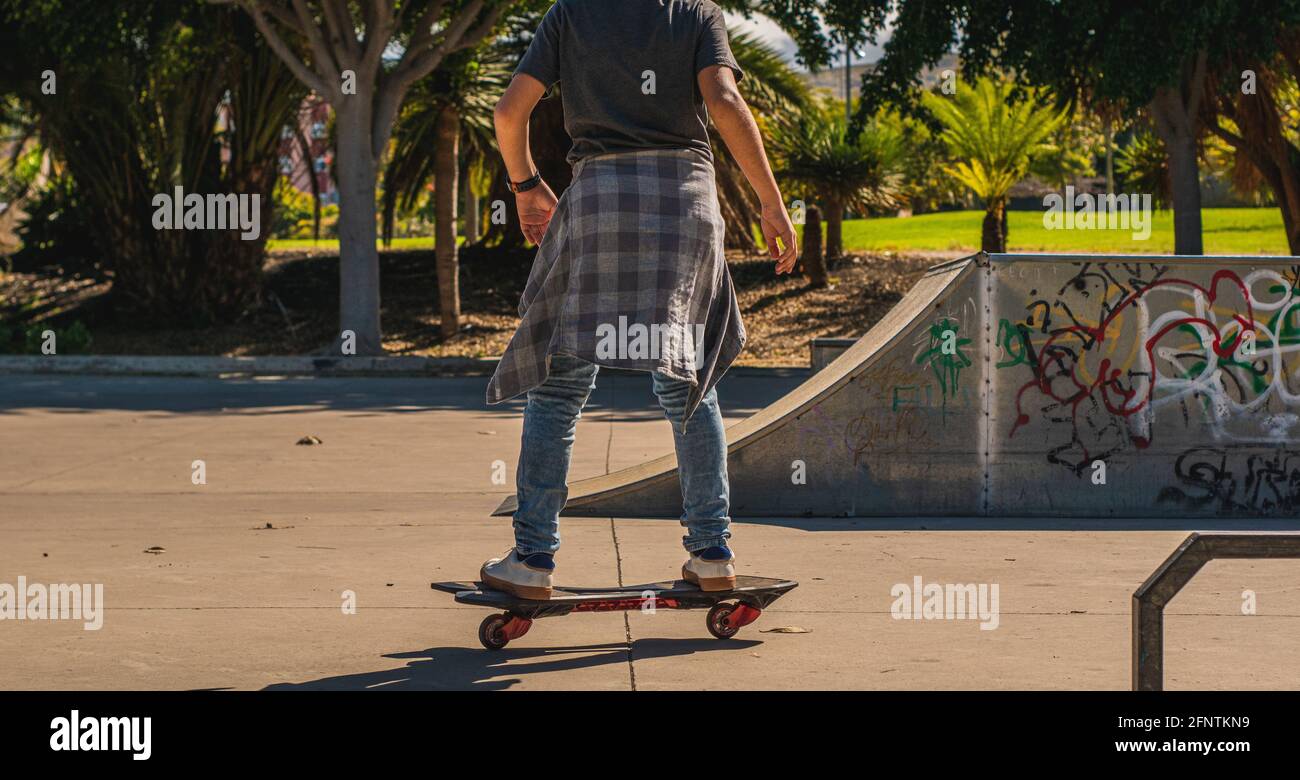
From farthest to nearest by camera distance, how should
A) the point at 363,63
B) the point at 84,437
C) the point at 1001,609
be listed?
the point at 363,63
the point at 84,437
the point at 1001,609

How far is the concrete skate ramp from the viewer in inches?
277

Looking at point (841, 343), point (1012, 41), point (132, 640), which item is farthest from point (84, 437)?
point (1012, 41)

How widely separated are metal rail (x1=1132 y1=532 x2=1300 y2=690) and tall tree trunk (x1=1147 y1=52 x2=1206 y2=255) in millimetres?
17247

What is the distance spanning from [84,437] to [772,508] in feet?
19.7

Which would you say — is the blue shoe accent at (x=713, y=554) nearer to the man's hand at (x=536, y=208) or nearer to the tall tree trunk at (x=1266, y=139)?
the man's hand at (x=536, y=208)

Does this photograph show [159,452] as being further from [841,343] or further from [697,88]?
[697,88]

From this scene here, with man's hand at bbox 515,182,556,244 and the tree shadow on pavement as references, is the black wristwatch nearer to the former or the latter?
man's hand at bbox 515,182,556,244

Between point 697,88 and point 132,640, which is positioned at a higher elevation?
point 697,88

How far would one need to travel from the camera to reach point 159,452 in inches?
389

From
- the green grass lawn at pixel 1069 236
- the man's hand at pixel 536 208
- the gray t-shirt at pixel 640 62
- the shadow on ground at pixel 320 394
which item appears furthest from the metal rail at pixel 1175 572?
the green grass lawn at pixel 1069 236

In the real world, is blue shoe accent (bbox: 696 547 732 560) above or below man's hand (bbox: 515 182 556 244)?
below

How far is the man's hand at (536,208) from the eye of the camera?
4332 millimetres

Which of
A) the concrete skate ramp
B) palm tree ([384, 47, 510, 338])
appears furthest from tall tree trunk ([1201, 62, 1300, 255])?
the concrete skate ramp

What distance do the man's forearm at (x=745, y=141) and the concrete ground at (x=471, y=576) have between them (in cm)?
131
